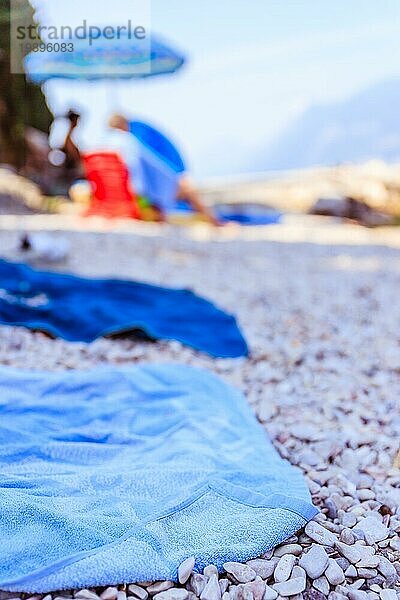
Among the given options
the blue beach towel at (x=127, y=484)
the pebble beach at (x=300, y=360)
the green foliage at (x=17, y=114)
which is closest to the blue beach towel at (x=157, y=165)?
the pebble beach at (x=300, y=360)

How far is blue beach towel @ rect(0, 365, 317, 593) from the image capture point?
95 centimetres

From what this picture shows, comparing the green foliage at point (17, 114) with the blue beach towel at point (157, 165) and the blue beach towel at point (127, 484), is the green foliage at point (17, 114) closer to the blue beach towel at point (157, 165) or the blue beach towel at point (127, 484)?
the blue beach towel at point (157, 165)

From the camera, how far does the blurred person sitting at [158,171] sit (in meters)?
5.39

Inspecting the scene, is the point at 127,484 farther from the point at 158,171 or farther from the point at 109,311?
the point at 158,171

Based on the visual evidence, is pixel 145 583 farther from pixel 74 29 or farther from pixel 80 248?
pixel 74 29

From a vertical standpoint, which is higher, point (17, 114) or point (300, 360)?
point (300, 360)

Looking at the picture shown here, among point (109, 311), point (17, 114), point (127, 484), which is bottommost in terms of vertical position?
point (17, 114)

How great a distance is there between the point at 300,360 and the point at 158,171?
3.60 m

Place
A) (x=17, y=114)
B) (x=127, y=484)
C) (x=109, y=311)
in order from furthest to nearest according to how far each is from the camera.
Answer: (x=17, y=114) → (x=109, y=311) → (x=127, y=484)

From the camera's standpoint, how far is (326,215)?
21.5 feet

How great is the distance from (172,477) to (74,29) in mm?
4738

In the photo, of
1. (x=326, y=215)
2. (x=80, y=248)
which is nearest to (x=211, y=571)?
(x=80, y=248)

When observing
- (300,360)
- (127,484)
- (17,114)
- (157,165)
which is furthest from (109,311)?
(17,114)

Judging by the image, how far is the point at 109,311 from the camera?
2512mm
